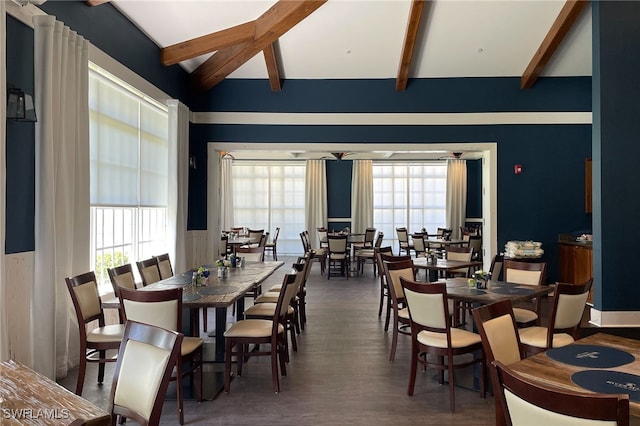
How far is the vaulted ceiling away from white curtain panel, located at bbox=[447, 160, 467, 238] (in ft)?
18.4

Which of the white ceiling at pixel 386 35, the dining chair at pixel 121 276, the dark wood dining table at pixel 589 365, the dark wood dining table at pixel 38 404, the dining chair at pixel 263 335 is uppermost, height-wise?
the white ceiling at pixel 386 35

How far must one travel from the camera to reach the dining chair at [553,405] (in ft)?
3.86

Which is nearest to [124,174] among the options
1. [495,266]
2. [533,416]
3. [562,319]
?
[495,266]

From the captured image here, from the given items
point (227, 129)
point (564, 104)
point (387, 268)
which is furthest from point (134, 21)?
point (564, 104)

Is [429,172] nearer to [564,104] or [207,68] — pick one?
[564,104]

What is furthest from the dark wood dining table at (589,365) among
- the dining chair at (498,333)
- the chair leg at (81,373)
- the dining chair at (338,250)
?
the dining chair at (338,250)

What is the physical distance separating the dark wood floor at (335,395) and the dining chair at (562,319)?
0.54 metres

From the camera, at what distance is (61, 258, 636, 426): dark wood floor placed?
9.65 ft

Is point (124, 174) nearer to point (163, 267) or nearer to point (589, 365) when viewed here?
point (163, 267)

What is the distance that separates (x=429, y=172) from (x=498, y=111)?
5.92 meters

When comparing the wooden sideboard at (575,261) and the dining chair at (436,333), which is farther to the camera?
the wooden sideboard at (575,261)

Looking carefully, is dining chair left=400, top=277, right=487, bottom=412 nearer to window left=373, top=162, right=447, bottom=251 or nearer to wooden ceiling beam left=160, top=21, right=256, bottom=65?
wooden ceiling beam left=160, top=21, right=256, bottom=65

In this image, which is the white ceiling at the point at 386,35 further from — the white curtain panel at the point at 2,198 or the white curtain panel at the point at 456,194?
the white curtain panel at the point at 456,194

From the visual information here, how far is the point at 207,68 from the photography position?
7012 millimetres
